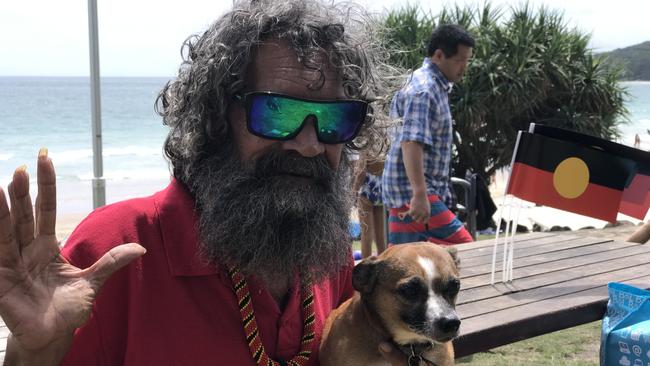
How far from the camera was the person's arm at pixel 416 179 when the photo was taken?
5027 millimetres

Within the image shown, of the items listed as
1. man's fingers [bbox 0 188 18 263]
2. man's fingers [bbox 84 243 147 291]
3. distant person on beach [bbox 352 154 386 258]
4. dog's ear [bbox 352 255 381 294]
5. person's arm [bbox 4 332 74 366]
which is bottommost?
distant person on beach [bbox 352 154 386 258]

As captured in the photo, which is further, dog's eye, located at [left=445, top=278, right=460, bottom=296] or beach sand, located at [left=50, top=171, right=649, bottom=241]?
beach sand, located at [left=50, top=171, right=649, bottom=241]

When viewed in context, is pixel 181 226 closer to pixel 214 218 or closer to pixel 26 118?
pixel 214 218

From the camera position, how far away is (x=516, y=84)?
44.1 feet

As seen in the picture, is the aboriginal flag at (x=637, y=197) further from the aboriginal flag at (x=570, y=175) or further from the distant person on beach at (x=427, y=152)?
the distant person on beach at (x=427, y=152)

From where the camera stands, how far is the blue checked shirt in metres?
5.08

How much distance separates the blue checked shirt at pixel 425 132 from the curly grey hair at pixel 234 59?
2902 mm

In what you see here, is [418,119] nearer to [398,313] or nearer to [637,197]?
[637,197]

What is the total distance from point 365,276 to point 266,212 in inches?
23.5

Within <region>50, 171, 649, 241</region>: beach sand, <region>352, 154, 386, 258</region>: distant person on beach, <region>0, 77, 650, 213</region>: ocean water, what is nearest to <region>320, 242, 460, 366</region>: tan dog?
<region>50, 171, 649, 241</region>: beach sand

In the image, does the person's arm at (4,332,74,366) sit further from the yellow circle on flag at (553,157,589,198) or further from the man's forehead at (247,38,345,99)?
the yellow circle on flag at (553,157,589,198)

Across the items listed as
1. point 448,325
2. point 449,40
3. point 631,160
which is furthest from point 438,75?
point 448,325

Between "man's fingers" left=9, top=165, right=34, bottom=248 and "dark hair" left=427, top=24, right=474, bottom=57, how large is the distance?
14.5 ft

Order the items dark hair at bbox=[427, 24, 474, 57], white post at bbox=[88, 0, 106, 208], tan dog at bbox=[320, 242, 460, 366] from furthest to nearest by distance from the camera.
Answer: white post at bbox=[88, 0, 106, 208], dark hair at bbox=[427, 24, 474, 57], tan dog at bbox=[320, 242, 460, 366]
